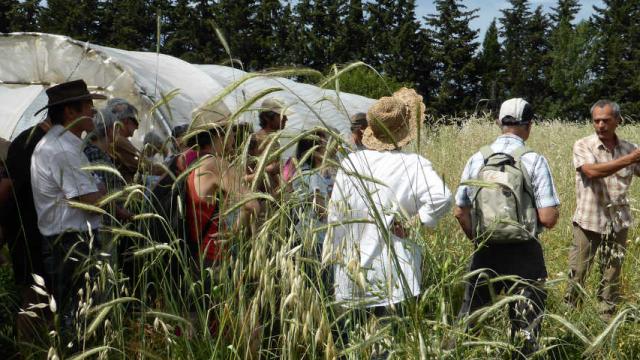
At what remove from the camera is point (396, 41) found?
5328 cm

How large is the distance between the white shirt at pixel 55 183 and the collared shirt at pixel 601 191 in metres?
3.26

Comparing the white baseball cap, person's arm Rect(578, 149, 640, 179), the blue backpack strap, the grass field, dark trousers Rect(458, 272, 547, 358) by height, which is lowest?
dark trousers Rect(458, 272, 547, 358)

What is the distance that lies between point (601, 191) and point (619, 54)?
2193 inches

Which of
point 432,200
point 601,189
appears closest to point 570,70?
point 601,189

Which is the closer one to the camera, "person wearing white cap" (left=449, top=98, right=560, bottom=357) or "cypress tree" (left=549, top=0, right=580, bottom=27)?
"person wearing white cap" (left=449, top=98, right=560, bottom=357)

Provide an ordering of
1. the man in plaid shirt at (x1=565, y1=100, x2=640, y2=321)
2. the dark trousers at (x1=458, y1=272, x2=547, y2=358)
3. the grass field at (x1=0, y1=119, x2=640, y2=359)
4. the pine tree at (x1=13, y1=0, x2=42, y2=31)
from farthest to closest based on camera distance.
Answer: the pine tree at (x1=13, y1=0, x2=42, y2=31) → the man in plaid shirt at (x1=565, y1=100, x2=640, y2=321) → the dark trousers at (x1=458, y1=272, x2=547, y2=358) → the grass field at (x1=0, y1=119, x2=640, y2=359)

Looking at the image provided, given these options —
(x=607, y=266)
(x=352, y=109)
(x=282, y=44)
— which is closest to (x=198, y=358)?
(x=607, y=266)

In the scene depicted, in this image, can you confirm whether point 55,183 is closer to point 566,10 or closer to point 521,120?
point 521,120

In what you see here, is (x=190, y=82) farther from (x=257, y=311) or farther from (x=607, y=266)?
(x=257, y=311)

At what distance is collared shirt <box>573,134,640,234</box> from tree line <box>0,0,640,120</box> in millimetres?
43315

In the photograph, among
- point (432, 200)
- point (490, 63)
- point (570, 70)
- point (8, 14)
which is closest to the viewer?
point (432, 200)

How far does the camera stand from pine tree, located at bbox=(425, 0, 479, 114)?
50.1 metres

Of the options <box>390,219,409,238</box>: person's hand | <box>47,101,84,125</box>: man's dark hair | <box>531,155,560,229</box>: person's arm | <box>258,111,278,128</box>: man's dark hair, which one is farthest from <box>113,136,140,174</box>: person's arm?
<box>531,155,560,229</box>: person's arm

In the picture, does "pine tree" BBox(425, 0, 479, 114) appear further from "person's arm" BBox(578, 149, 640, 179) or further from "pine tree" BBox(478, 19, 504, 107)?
"person's arm" BBox(578, 149, 640, 179)
